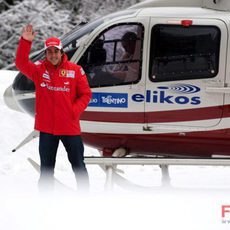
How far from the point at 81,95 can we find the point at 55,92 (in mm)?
234

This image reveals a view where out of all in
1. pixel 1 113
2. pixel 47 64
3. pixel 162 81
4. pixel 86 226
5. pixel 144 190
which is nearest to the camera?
pixel 86 226

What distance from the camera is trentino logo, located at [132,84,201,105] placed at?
240 inches

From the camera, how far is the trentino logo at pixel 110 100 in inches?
245

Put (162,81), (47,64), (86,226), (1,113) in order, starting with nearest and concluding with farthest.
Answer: (86,226), (47,64), (162,81), (1,113)

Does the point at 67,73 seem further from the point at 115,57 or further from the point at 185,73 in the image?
the point at 185,73

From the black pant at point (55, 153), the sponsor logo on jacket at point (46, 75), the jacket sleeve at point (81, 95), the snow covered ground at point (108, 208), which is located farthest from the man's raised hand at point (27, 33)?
the snow covered ground at point (108, 208)

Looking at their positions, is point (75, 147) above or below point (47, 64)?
below

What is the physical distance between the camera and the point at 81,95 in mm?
5637

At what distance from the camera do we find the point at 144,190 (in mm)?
6875

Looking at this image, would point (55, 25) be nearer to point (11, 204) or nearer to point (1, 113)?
point (1, 113)

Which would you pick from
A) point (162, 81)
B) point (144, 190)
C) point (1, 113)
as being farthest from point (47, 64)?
point (1, 113)

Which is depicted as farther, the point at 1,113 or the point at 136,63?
the point at 1,113

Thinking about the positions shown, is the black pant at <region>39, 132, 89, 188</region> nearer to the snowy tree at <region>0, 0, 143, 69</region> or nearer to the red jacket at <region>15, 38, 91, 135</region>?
the red jacket at <region>15, 38, 91, 135</region>

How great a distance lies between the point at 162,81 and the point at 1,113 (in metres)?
4.06
